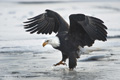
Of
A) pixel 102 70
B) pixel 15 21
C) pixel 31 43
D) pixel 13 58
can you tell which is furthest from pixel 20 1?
pixel 102 70

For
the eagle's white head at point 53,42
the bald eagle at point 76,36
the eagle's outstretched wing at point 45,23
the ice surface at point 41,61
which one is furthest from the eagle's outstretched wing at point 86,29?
the eagle's outstretched wing at point 45,23

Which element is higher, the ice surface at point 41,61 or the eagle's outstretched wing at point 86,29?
the eagle's outstretched wing at point 86,29

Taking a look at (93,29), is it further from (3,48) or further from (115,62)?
(3,48)

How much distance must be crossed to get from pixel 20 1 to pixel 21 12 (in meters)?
5.24

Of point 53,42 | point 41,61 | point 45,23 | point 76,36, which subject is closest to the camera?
point 53,42

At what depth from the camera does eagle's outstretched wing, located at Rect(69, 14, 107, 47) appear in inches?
251

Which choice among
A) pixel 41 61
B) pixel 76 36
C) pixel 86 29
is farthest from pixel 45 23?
pixel 86 29

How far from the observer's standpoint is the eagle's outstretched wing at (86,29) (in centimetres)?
638

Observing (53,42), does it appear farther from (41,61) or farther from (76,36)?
(41,61)

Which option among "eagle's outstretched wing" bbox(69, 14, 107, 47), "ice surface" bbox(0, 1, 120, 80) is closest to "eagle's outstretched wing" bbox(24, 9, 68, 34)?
"ice surface" bbox(0, 1, 120, 80)

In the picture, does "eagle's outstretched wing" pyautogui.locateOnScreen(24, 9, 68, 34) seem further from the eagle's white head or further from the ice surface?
the eagle's white head

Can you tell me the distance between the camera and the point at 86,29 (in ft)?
21.0

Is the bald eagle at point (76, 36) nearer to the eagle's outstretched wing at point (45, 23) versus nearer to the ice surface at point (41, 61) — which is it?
the ice surface at point (41, 61)

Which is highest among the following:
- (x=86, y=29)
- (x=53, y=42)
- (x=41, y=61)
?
(x=86, y=29)
